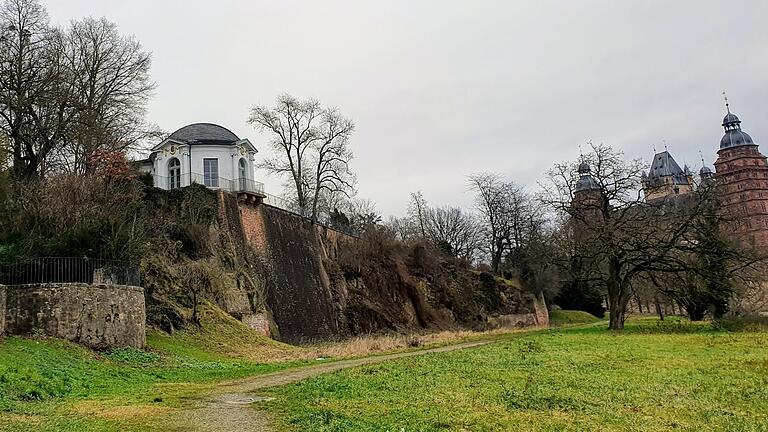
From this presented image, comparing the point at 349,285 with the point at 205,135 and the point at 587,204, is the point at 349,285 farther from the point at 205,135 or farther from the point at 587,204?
the point at 587,204

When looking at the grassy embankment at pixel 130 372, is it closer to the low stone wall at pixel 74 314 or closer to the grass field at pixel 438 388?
the grass field at pixel 438 388

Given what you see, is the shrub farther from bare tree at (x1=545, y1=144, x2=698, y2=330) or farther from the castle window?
the castle window

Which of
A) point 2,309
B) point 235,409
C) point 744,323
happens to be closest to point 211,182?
point 2,309

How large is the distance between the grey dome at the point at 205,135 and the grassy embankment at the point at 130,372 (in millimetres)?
16892

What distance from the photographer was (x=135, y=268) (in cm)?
2372

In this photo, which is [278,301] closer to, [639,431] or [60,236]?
[60,236]

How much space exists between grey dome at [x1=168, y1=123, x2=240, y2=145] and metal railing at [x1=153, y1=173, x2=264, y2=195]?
92.8 inches

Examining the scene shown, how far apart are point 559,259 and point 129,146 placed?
25806mm

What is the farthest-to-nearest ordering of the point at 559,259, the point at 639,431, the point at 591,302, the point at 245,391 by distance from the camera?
the point at 591,302 < the point at 559,259 < the point at 245,391 < the point at 639,431

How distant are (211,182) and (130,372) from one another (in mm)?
24642

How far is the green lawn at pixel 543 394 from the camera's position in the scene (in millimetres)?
8922

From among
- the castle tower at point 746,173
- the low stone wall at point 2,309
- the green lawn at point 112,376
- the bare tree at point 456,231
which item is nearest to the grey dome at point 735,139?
Result: the castle tower at point 746,173

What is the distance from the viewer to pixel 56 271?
814 inches

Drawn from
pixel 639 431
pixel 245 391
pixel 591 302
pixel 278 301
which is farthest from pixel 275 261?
pixel 591 302
